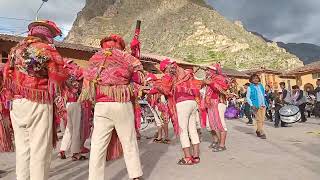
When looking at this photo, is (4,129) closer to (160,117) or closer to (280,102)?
(160,117)

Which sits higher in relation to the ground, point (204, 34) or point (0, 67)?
point (204, 34)

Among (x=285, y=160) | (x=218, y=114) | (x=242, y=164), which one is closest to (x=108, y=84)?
(x=242, y=164)

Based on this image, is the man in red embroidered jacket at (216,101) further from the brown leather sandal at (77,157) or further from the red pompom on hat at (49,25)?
the red pompom on hat at (49,25)

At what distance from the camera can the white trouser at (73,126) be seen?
27.7 feet

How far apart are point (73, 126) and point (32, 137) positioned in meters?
3.55

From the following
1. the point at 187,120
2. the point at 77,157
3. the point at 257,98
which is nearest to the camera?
the point at 187,120

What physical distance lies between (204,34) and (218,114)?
7884cm

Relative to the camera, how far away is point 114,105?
5.52 m

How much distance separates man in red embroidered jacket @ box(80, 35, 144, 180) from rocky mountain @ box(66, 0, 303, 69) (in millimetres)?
68948

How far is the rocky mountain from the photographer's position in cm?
8119

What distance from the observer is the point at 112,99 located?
5.52 m

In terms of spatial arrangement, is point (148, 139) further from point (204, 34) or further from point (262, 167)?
point (204, 34)

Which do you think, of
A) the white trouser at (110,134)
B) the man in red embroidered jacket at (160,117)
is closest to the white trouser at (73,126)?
the white trouser at (110,134)

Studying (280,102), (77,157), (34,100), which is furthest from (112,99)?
(280,102)
